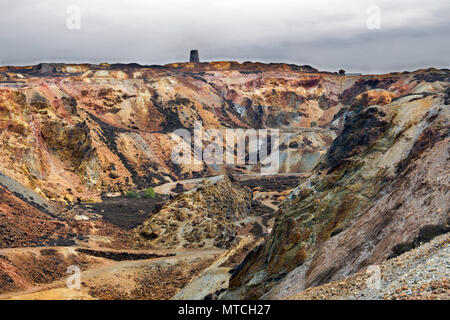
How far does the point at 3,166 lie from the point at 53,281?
81.3 ft

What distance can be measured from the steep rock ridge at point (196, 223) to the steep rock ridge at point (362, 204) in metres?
16.5

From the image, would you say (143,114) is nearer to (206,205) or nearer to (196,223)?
(206,205)

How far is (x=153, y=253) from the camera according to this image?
42.5 m

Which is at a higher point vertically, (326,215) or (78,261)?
(326,215)

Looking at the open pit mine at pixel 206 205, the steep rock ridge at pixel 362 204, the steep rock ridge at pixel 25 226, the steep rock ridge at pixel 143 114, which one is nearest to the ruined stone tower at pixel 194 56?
the steep rock ridge at pixel 143 114

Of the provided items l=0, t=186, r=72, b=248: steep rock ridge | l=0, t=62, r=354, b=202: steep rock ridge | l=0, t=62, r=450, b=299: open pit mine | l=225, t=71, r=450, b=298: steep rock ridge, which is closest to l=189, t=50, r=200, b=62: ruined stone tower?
l=0, t=62, r=354, b=202: steep rock ridge

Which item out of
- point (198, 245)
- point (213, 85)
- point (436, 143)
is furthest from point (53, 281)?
point (213, 85)

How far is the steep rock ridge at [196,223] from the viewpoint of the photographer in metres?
45.9

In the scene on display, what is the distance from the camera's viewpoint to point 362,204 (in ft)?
83.7

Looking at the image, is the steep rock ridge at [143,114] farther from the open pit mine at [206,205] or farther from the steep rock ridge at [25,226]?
the steep rock ridge at [25,226]

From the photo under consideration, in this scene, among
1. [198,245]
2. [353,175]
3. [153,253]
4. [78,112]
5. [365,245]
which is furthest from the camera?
[78,112]

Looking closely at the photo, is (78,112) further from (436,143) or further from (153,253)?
(436,143)

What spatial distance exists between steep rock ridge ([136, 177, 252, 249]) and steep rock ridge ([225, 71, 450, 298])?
54.1ft

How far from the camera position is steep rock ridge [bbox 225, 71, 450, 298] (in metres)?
18.8
